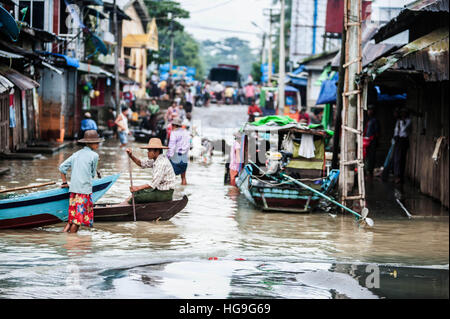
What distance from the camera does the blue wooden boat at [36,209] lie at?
1039 cm

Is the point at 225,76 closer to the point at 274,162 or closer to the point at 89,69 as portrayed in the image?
the point at 89,69

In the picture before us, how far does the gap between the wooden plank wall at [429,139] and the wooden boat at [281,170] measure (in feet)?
6.84

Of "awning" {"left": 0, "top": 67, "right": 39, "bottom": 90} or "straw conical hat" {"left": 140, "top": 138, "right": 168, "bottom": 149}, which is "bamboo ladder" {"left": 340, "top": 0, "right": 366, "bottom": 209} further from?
"awning" {"left": 0, "top": 67, "right": 39, "bottom": 90}

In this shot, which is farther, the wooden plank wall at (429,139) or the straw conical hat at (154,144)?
the wooden plank wall at (429,139)

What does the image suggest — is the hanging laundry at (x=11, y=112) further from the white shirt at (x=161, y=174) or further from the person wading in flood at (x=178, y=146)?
the white shirt at (x=161, y=174)

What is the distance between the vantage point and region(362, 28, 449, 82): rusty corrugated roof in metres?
11.2

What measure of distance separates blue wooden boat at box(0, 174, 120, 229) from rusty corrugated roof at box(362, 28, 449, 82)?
17.4 ft

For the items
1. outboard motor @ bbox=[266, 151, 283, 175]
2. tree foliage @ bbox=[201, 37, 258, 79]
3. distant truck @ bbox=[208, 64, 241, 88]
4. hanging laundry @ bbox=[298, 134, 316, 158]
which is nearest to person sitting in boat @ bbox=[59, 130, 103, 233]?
outboard motor @ bbox=[266, 151, 283, 175]

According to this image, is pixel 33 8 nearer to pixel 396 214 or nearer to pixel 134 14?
pixel 396 214

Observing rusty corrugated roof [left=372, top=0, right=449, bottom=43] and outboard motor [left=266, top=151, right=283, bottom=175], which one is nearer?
rusty corrugated roof [left=372, top=0, right=449, bottom=43]

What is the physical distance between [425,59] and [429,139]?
164 inches

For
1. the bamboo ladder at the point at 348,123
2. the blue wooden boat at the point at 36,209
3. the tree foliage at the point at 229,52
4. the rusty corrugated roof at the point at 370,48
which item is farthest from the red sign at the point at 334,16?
the tree foliage at the point at 229,52

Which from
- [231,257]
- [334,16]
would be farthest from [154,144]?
[334,16]
